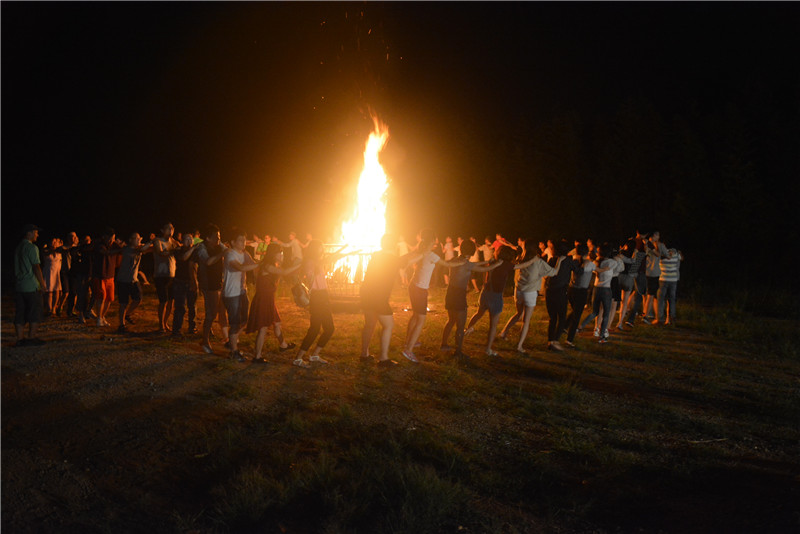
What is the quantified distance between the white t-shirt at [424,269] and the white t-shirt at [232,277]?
104 inches

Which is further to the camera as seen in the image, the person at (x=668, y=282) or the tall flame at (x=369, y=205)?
the tall flame at (x=369, y=205)

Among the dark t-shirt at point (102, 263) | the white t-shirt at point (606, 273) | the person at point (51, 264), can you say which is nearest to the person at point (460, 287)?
the white t-shirt at point (606, 273)

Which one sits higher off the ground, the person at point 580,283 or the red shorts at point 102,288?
the person at point 580,283

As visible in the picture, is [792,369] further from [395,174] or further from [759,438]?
[395,174]

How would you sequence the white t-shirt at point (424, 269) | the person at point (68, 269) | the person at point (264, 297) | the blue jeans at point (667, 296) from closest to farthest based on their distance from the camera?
the person at point (264, 297), the white t-shirt at point (424, 269), the person at point (68, 269), the blue jeans at point (667, 296)

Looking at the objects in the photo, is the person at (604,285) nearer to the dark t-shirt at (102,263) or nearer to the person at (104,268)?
the person at (104,268)


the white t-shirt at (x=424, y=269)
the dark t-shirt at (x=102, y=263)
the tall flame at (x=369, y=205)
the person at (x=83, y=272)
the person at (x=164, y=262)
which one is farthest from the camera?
the tall flame at (x=369, y=205)

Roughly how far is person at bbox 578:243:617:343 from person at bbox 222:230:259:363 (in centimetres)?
598

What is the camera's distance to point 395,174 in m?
41.0

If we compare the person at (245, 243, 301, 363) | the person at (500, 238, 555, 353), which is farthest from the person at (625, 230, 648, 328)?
the person at (245, 243, 301, 363)

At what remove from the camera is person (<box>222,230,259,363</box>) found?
7.58 meters

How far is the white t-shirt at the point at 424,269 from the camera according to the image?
26.6ft

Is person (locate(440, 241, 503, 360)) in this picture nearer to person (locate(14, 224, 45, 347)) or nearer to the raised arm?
the raised arm

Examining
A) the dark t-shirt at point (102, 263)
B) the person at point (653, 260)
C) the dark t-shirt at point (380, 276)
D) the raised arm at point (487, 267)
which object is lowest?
the dark t-shirt at point (102, 263)
